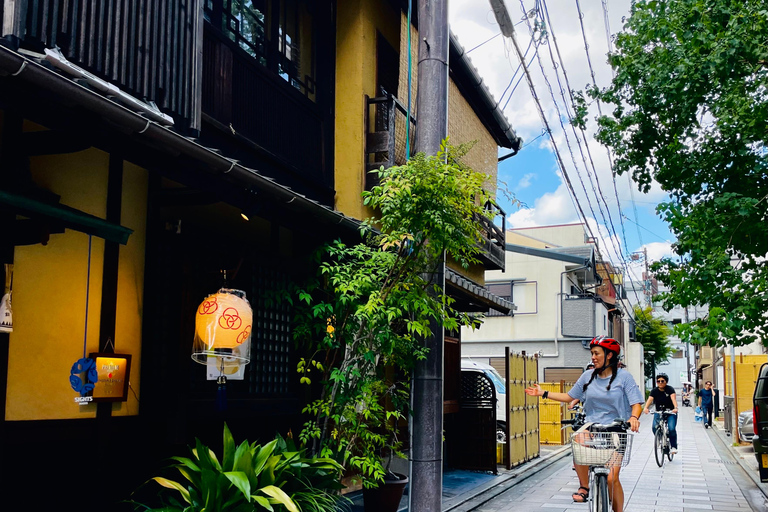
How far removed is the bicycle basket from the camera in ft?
22.5

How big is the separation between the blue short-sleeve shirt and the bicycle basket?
0.37 meters

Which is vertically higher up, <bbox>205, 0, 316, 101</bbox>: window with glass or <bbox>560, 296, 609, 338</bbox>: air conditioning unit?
<bbox>205, 0, 316, 101</bbox>: window with glass

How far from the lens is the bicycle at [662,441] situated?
16.0 meters

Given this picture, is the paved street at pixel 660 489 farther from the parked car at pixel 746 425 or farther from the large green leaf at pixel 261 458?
the large green leaf at pixel 261 458

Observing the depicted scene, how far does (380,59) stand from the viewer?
40.0ft

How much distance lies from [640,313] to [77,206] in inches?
2115

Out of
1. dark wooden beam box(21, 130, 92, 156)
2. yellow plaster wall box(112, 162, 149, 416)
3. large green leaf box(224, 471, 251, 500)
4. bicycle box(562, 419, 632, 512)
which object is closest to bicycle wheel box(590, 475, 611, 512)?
bicycle box(562, 419, 632, 512)

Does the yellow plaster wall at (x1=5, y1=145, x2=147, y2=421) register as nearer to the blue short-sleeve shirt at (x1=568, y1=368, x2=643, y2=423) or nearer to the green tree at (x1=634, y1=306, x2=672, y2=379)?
the blue short-sleeve shirt at (x1=568, y1=368, x2=643, y2=423)

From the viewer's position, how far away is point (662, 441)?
16.2m

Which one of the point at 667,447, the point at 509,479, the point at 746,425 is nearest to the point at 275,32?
the point at 509,479

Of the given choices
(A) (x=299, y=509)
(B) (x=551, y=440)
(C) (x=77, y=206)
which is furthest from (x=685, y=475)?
(C) (x=77, y=206)

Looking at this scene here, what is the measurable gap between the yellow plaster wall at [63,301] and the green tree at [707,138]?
771 cm

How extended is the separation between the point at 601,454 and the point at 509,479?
22.7ft

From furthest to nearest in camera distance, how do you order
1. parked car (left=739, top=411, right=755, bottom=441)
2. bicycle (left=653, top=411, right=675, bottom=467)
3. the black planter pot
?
1. parked car (left=739, top=411, right=755, bottom=441)
2. bicycle (left=653, top=411, right=675, bottom=467)
3. the black planter pot
